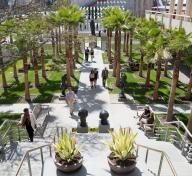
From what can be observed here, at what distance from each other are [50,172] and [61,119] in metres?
8.23

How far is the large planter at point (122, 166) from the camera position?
25.7 ft

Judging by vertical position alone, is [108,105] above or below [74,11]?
below

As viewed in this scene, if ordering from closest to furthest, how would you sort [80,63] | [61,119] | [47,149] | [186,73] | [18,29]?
[47,149] < [18,29] < [61,119] < [186,73] < [80,63]

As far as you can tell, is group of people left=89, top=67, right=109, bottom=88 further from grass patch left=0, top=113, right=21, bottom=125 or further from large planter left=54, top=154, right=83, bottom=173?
large planter left=54, top=154, right=83, bottom=173

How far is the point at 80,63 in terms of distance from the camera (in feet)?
95.3

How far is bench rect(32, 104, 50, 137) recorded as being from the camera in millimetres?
14312

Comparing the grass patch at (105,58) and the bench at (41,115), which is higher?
the grass patch at (105,58)

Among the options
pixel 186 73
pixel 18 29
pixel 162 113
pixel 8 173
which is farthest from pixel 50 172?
pixel 186 73

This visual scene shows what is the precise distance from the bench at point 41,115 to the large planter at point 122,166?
6157mm

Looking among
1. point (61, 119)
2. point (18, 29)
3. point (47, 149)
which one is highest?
point (18, 29)

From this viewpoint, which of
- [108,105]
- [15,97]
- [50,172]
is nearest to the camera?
[50,172]

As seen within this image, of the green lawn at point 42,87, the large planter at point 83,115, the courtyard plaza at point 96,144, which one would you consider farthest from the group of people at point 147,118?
the green lawn at point 42,87

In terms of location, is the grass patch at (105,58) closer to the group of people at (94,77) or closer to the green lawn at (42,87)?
the green lawn at (42,87)

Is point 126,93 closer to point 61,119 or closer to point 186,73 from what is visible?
point 61,119
